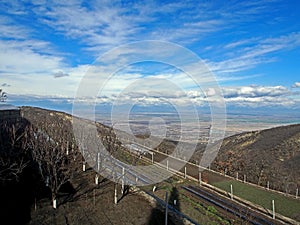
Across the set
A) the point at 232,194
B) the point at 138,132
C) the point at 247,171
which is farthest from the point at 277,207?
the point at 138,132

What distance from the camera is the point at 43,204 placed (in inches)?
557

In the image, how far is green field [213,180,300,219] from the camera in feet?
52.7

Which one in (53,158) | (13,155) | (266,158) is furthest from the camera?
(266,158)

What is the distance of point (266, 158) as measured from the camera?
26.9 meters

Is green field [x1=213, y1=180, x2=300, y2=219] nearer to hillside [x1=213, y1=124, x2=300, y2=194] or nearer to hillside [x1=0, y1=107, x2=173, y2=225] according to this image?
hillside [x1=213, y1=124, x2=300, y2=194]

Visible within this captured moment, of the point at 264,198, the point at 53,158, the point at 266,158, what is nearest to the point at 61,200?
the point at 53,158

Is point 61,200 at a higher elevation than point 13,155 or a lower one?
lower

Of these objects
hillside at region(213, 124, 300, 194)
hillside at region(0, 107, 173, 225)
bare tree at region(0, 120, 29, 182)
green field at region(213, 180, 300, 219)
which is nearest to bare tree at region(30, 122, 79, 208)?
hillside at region(0, 107, 173, 225)

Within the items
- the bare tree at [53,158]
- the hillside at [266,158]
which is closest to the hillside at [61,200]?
the bare tree at [53,158]

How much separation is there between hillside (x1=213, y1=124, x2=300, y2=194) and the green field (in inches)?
58.7

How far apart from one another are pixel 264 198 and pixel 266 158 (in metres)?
9.49

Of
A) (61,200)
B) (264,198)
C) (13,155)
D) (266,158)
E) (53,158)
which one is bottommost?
(264,198)

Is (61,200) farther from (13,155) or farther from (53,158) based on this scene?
(13,155)

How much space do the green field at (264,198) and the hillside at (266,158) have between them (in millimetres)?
1492
